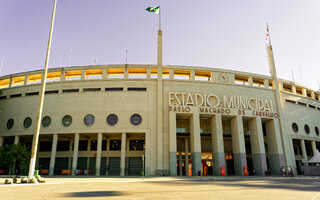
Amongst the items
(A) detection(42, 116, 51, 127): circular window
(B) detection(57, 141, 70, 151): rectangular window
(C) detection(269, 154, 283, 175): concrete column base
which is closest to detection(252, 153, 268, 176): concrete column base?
(C) detection(269, 154, 283, 175): concrete column base

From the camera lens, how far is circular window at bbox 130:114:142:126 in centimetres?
3512

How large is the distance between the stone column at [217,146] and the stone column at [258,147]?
7.08m

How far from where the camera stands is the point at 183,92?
3712 cm

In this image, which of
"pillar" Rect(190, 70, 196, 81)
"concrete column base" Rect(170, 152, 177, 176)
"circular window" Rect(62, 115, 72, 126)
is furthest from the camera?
"pillar" Rect(190, 70, 196, 81)

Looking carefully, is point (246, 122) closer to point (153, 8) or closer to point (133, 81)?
point (133, 81)

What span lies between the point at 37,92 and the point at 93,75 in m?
10.6

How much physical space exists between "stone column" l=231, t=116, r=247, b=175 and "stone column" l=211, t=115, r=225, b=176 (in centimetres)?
322

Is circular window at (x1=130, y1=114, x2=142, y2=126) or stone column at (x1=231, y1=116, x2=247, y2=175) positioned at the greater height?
circular window at (x1=130, y1=114, x2=142, y2=126)

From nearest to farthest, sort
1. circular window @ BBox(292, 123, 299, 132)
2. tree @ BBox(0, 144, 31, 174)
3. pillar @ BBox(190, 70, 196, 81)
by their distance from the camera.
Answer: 1. tree @ BBox(0, 144, 31, 174)
2. pillar @ BBox(190, 70, 196, 81)
3. circular window @ BBox(292, 123, 299, 132)

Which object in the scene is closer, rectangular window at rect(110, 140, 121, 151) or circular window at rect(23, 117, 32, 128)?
circular window at rect(23, 117, 32, 128)

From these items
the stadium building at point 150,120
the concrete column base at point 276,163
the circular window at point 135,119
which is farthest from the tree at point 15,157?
the concrete column base at point 276,163

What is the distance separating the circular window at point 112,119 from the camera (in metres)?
35.0

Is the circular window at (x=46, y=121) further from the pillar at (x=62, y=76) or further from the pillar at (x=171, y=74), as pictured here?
the pillar at (x=171, y=74)

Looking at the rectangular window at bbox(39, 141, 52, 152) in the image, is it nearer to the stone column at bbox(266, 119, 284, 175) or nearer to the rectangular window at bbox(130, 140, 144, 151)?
the rectangular window at bbox(130, 140, 144, 151)
